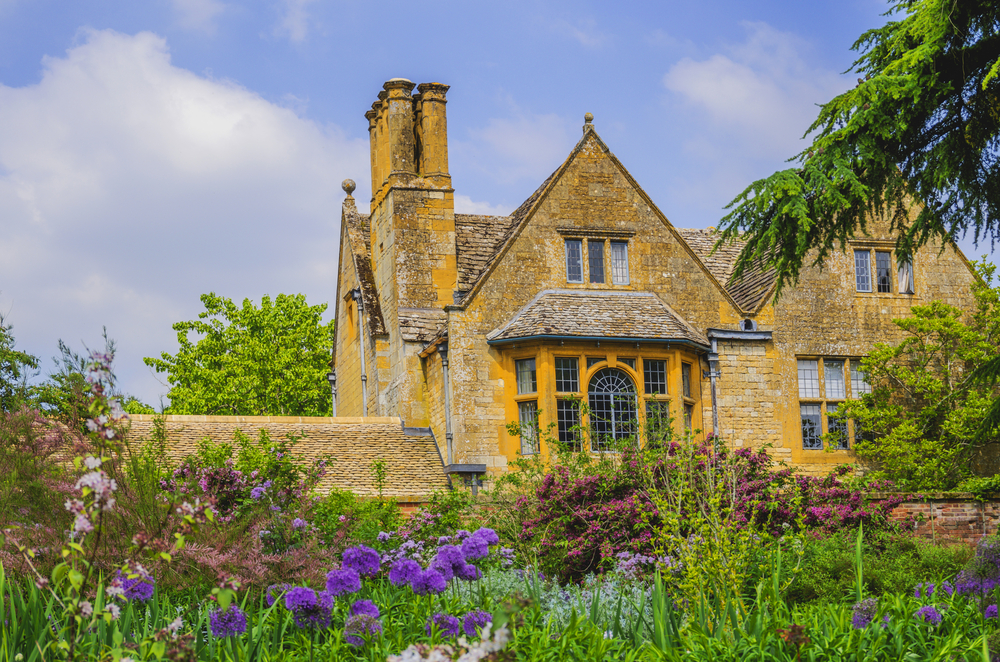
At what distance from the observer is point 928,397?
21484mm

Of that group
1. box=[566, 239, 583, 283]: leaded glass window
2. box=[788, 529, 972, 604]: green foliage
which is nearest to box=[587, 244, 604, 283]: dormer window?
box=[566, 239, 583, 283]: leaded glass window

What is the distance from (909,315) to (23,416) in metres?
18.2

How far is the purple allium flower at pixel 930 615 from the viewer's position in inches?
280

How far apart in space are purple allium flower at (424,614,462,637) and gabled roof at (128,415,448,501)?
1222cm

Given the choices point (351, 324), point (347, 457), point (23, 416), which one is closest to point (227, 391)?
point (351, 324)

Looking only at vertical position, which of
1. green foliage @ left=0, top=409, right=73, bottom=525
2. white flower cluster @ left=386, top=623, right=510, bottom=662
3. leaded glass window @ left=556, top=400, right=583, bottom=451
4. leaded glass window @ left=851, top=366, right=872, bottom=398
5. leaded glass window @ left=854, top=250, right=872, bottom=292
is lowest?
white flower cluster @ left=386, top=623, right=510, bottom=662

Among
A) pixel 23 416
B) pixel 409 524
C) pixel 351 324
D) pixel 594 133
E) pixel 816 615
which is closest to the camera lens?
pixel 816 615

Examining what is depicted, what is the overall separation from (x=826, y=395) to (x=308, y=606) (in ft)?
56.8

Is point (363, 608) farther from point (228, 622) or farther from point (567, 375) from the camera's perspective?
point (567, 375)

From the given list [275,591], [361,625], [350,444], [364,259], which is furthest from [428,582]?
[364,259]

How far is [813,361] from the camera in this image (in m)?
22.1

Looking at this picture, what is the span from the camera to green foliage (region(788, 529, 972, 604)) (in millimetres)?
10727

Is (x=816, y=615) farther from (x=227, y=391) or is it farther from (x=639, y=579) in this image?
(x=227, y=391)

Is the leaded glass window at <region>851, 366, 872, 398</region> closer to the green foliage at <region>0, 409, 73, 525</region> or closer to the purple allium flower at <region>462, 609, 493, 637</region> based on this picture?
the green foliage at <region>0, 409, 73, 525</region>
